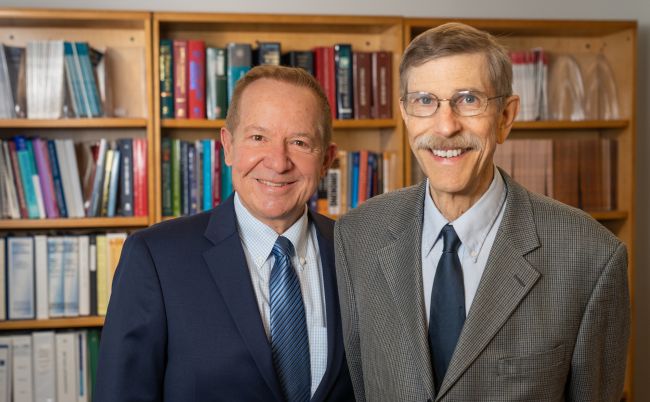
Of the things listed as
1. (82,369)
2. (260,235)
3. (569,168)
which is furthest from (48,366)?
(569,168)

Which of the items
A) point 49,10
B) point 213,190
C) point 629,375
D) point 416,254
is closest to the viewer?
point 416,254

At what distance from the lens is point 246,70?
3357 millimetres

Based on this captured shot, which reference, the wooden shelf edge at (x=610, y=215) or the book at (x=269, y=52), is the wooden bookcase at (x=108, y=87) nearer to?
the book at (x=269, y=52)

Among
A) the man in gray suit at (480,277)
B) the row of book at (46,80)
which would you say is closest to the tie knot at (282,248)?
the man in gray suit at (480,277)

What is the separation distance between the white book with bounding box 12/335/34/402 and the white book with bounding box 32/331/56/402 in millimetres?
25

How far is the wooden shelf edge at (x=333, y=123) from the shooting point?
3264mm

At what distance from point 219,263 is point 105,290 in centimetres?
176

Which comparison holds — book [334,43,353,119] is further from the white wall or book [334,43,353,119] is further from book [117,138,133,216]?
book [117,138,133,216]

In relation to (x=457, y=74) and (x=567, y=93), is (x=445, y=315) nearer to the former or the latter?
(x=457, y=74)

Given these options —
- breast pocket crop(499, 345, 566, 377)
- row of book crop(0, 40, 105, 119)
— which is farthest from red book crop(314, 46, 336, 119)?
breast pocket crop(499, 345, 566, 377)

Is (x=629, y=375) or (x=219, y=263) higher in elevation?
(x=219, y=263)

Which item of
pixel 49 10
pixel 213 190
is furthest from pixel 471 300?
pixel 49 10

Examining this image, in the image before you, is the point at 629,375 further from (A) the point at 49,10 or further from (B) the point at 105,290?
(A) the point at 49,10

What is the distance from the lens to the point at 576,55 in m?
3.79
